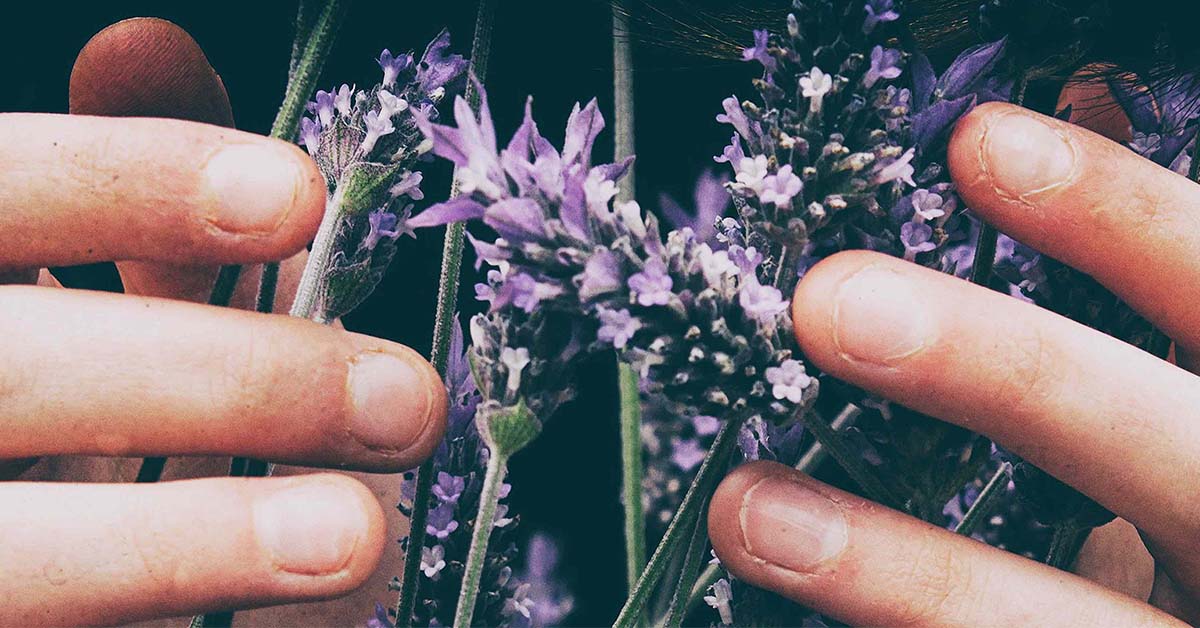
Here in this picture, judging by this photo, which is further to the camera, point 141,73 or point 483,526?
point 141,73

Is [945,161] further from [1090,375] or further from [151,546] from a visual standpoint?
[151,546]

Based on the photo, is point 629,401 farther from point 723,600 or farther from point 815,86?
point 815,86

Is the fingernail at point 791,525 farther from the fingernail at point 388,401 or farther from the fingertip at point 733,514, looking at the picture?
the fingernail at point 388,401

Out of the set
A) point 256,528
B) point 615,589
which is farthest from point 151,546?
point 615,589

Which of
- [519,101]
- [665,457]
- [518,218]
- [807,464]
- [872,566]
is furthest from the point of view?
[519,101]

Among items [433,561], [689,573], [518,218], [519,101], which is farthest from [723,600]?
[519,101]

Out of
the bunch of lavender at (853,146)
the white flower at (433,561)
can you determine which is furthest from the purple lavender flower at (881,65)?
the white flower at (433,561)
